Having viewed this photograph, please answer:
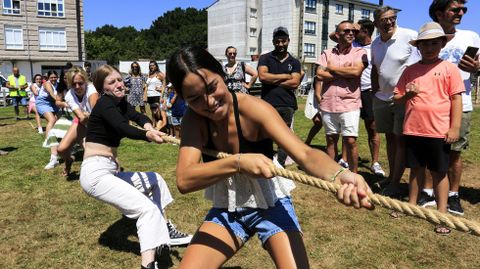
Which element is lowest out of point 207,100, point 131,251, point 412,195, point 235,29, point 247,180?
point 131,251

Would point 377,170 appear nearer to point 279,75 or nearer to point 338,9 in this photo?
point 279,75

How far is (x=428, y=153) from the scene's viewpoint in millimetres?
4223

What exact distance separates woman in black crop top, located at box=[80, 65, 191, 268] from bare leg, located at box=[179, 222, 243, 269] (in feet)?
3.31

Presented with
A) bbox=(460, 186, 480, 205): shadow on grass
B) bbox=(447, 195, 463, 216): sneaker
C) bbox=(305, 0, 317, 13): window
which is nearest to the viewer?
bbox=(447, 195, 463, 216): sneaker

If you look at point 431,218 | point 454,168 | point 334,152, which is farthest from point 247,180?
point 334,152

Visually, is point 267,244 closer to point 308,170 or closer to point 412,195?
point 308,170

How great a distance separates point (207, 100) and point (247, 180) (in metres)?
0.59

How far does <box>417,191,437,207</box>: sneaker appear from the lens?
188 inches

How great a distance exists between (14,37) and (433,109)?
127 ft

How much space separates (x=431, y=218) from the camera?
173cm

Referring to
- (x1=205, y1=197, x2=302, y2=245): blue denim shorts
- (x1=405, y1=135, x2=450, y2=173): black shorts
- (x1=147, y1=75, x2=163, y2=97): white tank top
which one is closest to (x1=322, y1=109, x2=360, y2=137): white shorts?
(x1=405, y1=135, x2=450, y2=173): black shorts

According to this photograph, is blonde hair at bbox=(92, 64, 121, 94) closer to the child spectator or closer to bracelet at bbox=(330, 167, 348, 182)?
bracelet at bbox=(330, 167, 348, 182)

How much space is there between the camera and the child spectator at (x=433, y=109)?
4020 mm

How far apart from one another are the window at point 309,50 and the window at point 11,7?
108 ft
